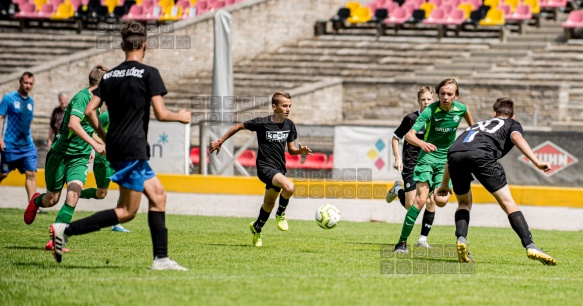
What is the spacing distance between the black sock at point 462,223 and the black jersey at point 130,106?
3673 millimetres

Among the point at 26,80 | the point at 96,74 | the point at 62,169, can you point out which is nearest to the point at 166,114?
the point at 96,74

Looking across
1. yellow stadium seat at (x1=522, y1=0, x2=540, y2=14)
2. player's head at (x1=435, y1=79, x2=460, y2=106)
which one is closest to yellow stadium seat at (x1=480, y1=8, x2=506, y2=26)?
yellow stadium seat at (x1=522, y1=0, x2=540, y2=14)

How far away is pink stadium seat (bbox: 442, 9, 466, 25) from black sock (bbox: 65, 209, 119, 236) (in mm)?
24546

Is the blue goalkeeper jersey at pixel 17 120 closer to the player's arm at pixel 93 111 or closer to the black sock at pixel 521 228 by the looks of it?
the player's arm at pixel 93 111

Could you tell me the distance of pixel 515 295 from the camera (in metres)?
8.60

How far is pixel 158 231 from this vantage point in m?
9.22

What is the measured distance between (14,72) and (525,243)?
25.1 metres

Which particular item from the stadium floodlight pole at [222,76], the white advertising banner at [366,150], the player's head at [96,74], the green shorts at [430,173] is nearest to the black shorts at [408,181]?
the green shorts at [430,173]

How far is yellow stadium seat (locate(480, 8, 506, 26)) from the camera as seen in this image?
105ft

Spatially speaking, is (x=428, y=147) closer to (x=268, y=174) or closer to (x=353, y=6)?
(x=268, y=174)

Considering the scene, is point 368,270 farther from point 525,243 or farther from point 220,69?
point 220,69

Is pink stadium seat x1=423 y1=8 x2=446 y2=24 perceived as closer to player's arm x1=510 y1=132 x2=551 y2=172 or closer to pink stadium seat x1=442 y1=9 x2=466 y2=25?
pink stadium seat x1=442 y1=9 x2=466 y2=25

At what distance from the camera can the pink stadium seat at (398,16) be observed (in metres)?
33.7

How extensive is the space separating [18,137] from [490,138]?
8.24 meters
